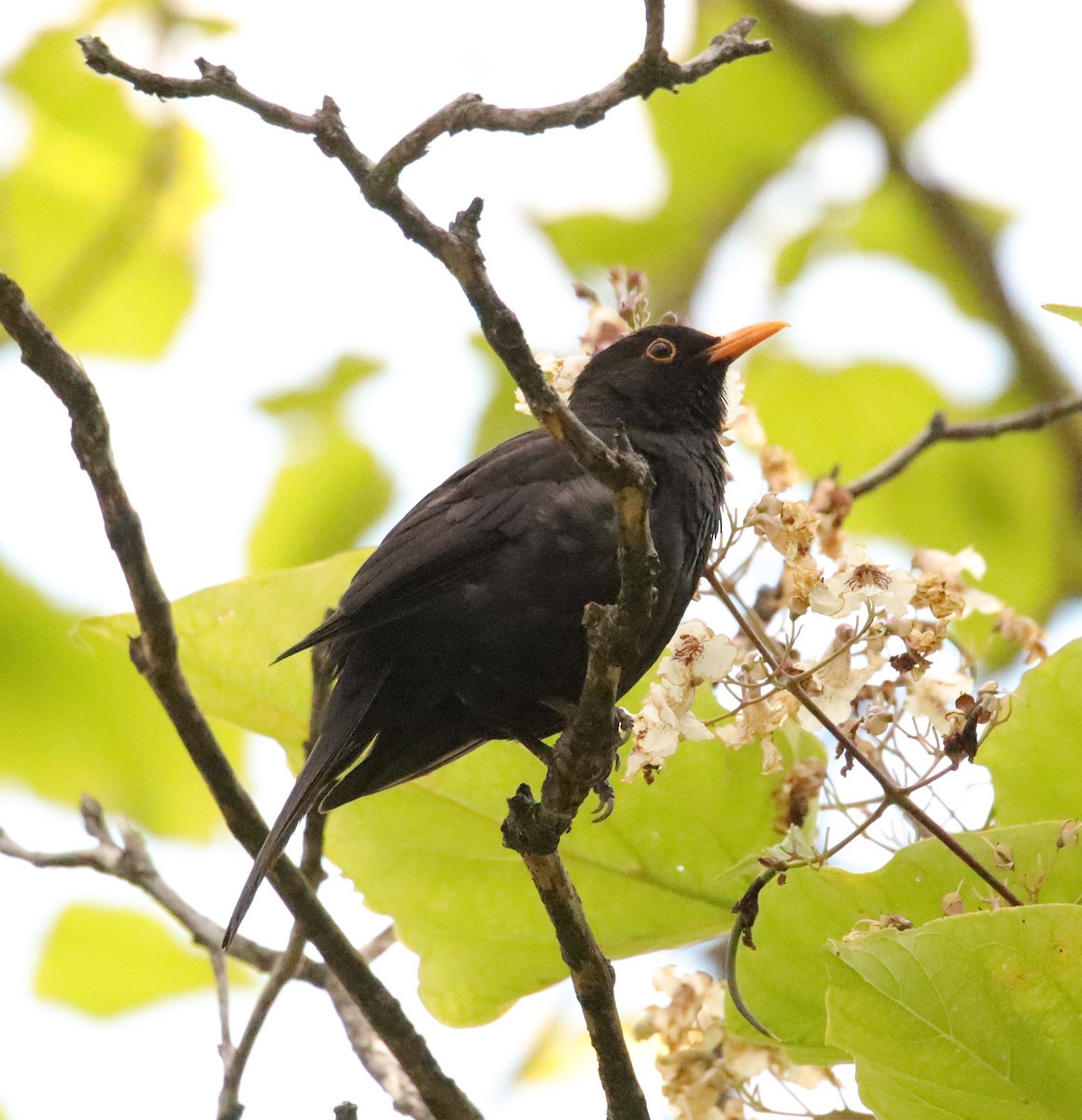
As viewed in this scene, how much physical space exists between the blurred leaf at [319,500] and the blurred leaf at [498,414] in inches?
16.1

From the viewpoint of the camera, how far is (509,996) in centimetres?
364

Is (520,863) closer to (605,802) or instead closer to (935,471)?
(605,802)

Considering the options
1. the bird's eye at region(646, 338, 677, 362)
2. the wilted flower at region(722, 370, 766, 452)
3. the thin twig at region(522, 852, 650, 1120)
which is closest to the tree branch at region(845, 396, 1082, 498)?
the wilted flower at region(722, 370, 766, 452)

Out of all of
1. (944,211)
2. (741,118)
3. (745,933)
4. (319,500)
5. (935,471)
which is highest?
(741,118)

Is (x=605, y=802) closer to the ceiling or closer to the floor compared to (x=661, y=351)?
closer to the floor

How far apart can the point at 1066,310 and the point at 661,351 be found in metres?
2.13

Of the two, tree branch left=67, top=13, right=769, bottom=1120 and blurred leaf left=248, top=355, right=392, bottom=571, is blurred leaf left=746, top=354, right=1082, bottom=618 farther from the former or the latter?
tree branch left=67, top=13, right=769, bottom=1120

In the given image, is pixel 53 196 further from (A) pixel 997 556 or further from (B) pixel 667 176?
(A) pixel 997 556

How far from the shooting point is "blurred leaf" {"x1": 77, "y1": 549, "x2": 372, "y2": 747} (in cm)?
381

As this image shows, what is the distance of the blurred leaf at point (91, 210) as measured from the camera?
5730 millimetres

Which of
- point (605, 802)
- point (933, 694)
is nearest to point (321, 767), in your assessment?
point (605, 802)

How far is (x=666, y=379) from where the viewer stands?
4641mm

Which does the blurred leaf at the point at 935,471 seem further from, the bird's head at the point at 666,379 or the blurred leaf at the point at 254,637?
the blurred leaf at the point at 254,637

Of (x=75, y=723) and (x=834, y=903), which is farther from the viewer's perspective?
(x=75, y=723)
